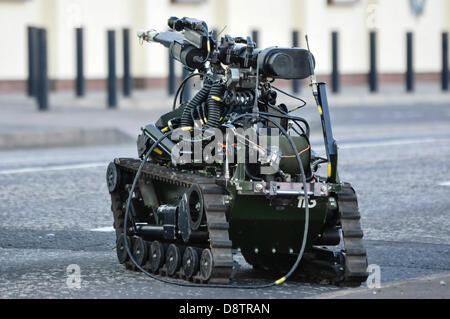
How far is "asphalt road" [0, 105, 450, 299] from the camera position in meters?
8.12

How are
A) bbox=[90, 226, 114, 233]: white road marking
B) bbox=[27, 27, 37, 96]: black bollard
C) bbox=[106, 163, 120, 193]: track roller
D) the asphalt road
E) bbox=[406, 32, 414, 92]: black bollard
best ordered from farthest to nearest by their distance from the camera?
bbox=[406, 32, 414, 92]: black bollard < bbox=[27, 27, 37, 96]: black bollard < bbox=[90, 226, 114, 233]: white road marking < bbox=[106, 163, 120, 193]: track roller < the asphalt road

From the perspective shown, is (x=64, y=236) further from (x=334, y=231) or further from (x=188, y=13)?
(x=188, y=13)

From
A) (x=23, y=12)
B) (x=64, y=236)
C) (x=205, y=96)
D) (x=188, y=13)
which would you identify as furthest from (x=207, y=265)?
(x=188, y=13)

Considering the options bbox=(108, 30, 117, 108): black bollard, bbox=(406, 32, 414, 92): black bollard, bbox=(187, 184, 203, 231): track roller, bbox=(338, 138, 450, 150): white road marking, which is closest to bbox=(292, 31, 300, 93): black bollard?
bbox=(406, 32, 414, 92): black bollard

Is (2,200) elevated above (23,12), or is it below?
below

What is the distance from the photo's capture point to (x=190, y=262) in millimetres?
8008

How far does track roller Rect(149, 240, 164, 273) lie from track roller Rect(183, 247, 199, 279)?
1.01ft

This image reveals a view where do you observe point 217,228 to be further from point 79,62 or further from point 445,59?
point 445,59

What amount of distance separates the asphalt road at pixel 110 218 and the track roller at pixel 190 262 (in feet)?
0.48

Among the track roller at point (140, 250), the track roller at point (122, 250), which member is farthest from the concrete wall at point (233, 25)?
the track roller at point (140, 250)

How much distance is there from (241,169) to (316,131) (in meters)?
14.4

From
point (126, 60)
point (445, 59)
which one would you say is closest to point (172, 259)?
point (126, 60)

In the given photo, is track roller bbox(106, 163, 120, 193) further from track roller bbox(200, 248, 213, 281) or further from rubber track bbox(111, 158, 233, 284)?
track roller bbox(200, 248, 213, 281)
